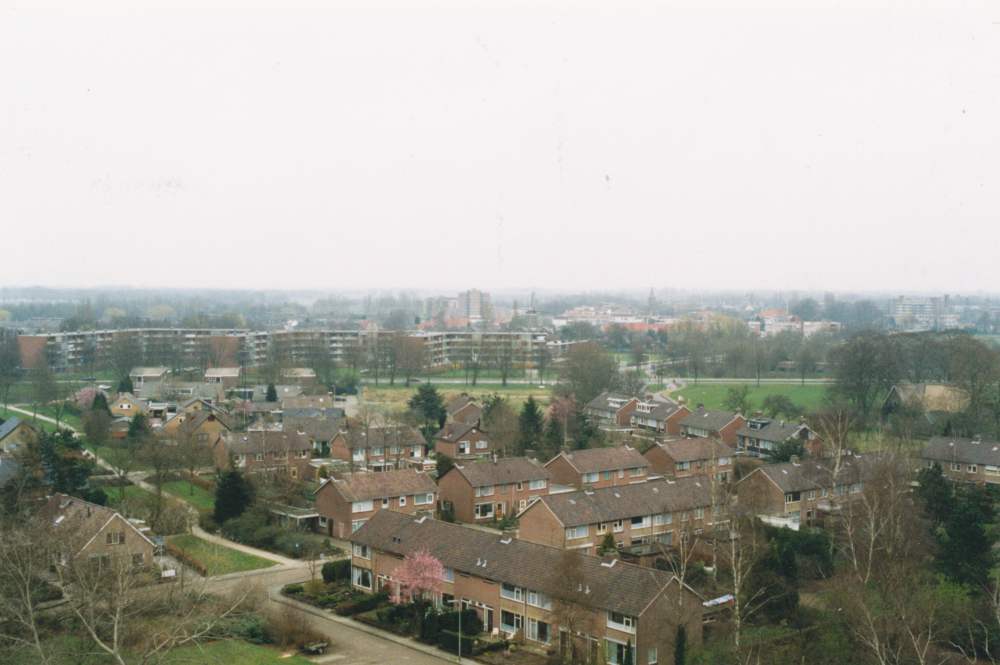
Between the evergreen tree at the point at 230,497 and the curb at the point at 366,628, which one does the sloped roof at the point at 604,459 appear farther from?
the curb at the point at 366,628

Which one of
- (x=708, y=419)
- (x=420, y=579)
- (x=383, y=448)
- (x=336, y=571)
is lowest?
(x=336, y=571)

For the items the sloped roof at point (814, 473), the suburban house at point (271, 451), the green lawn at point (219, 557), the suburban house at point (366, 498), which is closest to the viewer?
the green lawn at point (219, 557)

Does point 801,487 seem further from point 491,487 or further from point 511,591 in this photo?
point 511,591

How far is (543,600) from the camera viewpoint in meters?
17.0

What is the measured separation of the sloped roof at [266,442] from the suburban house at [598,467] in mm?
9910

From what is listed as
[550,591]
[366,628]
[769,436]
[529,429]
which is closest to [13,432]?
[529,429]

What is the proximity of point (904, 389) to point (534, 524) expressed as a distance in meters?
28.4

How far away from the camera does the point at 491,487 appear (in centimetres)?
2686

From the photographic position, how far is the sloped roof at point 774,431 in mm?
34094

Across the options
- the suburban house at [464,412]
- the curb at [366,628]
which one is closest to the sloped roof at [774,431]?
the suburban house at [464,412]

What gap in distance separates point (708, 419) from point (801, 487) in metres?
11.9

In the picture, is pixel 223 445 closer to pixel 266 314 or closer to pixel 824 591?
pixel 824 591

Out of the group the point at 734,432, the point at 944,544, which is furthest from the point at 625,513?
the point at 734,432

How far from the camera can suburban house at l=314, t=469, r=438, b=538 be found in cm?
2433
